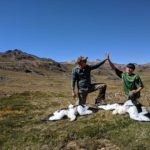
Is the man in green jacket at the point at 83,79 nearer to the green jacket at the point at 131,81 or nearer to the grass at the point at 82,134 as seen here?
the grass at the point at 82,134

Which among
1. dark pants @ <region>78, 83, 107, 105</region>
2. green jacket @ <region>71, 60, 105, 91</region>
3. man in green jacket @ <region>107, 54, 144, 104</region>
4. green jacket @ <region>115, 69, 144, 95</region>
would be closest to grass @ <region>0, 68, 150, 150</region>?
man in green jacket @ <region>107, 54, 144, 104</region>

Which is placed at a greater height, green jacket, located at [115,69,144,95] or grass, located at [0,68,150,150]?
green jacket, located at [115,69,144,95]

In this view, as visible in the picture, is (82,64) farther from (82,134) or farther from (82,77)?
(82,134)

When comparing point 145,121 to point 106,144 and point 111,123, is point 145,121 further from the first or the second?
point 106,144

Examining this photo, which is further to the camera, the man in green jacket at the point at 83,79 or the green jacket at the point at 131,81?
the man in green jacket at the point at 83,79

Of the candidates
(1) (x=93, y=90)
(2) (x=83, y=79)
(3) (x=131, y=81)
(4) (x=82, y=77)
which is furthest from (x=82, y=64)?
(3) (x=131, y=81)

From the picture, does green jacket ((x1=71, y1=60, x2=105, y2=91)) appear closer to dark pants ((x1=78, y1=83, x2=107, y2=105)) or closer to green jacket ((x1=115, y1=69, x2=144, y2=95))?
Answer: dark pants ((x1=78, y1=83, x2=107, y2=105))

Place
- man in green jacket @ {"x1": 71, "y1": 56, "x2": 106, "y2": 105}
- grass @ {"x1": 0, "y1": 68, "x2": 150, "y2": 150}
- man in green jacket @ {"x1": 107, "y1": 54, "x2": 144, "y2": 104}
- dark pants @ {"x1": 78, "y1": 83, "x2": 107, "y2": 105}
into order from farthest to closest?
1. dark pants @ {"x1": 78, "y1": 83, "x2": 107, "y2": 105}
2. man in green jacket @ {"x1": 71, "y1": 56, "x2": 106, "y2": 105}
3. man in green jacket @ {"x1": 107, "y1": 54, "x2": 144, "y2": 104}
4. grass @ {"x1": 0, "y1": 68, "x2": 150, "y2": 150}

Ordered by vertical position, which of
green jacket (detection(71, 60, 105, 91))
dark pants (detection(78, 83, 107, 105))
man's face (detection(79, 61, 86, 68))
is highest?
man's face (detection(79, 61, 86, 68))

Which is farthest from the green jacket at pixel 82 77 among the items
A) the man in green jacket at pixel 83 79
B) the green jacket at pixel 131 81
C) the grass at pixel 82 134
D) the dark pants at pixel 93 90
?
the green jacket at pixel 131 81

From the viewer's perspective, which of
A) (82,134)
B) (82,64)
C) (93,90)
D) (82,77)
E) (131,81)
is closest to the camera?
(82,134)

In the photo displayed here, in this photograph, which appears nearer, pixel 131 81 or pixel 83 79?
pixel 131 81

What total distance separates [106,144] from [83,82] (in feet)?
19.6

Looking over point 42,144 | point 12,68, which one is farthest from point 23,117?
point 12,68
